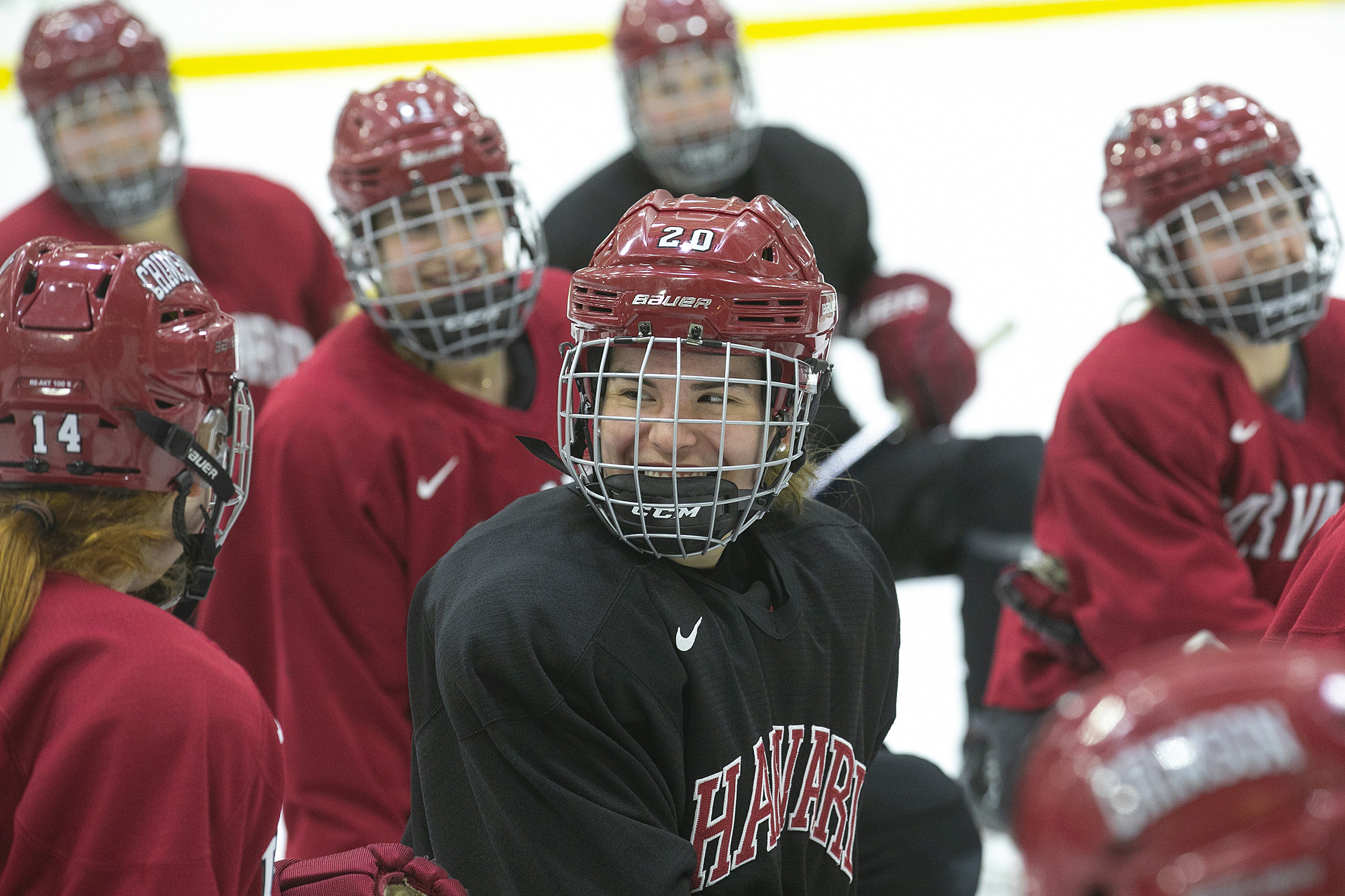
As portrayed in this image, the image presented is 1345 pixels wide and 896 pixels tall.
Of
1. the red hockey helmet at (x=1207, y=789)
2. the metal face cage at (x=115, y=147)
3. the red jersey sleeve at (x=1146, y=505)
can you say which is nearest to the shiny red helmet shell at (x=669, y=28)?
the metal face cage at (x=115, y=147)

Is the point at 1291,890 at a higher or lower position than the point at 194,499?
higher

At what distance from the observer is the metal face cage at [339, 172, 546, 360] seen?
2268mm

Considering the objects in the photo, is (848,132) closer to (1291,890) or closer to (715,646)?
(715,646)

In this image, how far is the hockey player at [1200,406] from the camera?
232 centimetres

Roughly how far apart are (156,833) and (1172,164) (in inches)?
67.7

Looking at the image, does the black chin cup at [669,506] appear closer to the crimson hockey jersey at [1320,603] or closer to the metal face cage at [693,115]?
the crimson hockey jersey at [1320,603]

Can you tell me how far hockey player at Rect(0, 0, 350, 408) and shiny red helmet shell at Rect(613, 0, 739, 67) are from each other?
29.9 inches

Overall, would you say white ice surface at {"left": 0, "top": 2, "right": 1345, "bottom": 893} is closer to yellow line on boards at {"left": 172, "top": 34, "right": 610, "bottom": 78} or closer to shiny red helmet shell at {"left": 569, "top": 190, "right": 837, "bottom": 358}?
yellow line on boards at {"left": 172, "top": 34, "right": 610, "bottom": 78}

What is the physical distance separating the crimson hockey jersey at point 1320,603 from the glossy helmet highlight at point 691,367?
49 cm

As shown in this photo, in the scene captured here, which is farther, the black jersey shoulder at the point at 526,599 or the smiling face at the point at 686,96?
the smiling face at the point at 686,96

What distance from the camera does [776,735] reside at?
5.11 ft

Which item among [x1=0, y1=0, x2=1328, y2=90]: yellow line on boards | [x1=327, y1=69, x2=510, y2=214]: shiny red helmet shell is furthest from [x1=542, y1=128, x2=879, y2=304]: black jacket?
[x1=0, y1=0, x2=1328, y2=90]: yellow line on boards

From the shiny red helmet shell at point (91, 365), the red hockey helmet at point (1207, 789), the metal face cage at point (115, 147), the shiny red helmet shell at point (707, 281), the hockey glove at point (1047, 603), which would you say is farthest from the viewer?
the metal face cage at point (115, 147)

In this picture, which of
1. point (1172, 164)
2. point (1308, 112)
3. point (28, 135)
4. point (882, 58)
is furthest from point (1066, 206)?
point (28, 135)
